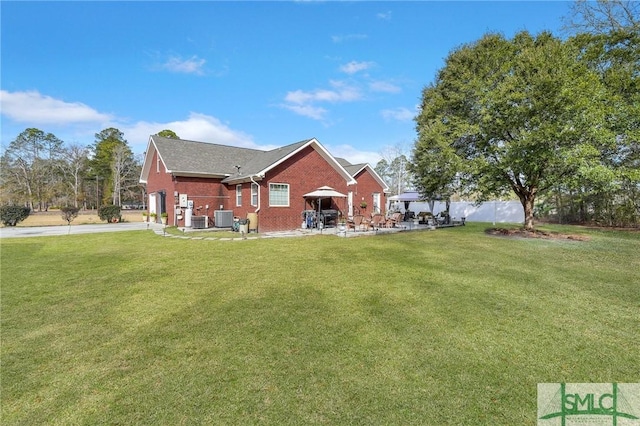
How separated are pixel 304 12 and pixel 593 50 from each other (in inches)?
576

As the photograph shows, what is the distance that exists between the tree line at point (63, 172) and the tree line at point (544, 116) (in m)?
47.1

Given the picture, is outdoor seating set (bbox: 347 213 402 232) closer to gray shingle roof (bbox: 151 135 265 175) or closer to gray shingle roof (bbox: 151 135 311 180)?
gray shingle roof (bbox: 151 135 311 180)

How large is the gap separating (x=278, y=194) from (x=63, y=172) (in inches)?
1918

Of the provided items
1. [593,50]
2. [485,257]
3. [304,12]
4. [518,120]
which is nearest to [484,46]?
[593,50]

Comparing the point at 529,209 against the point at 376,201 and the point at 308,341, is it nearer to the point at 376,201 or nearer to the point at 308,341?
the point at 376,201

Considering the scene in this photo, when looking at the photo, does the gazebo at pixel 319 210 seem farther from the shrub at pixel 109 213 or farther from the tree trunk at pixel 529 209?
the shrub at pixel 109 213

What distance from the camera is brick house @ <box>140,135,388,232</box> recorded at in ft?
52.5

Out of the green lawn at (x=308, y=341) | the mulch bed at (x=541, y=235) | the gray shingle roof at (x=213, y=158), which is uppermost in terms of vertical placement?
the gray shingle roof at (x=213, y=158)

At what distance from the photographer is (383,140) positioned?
155ft

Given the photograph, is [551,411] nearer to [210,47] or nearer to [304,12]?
[304,12]

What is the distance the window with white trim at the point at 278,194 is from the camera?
16031 mm

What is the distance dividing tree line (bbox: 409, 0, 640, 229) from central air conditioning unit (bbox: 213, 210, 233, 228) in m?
12.0

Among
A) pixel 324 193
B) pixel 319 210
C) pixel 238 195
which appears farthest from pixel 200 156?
pixel 324 193

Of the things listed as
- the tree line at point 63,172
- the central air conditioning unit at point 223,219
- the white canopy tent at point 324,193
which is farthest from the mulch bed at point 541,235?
the tree line at point 63,172
